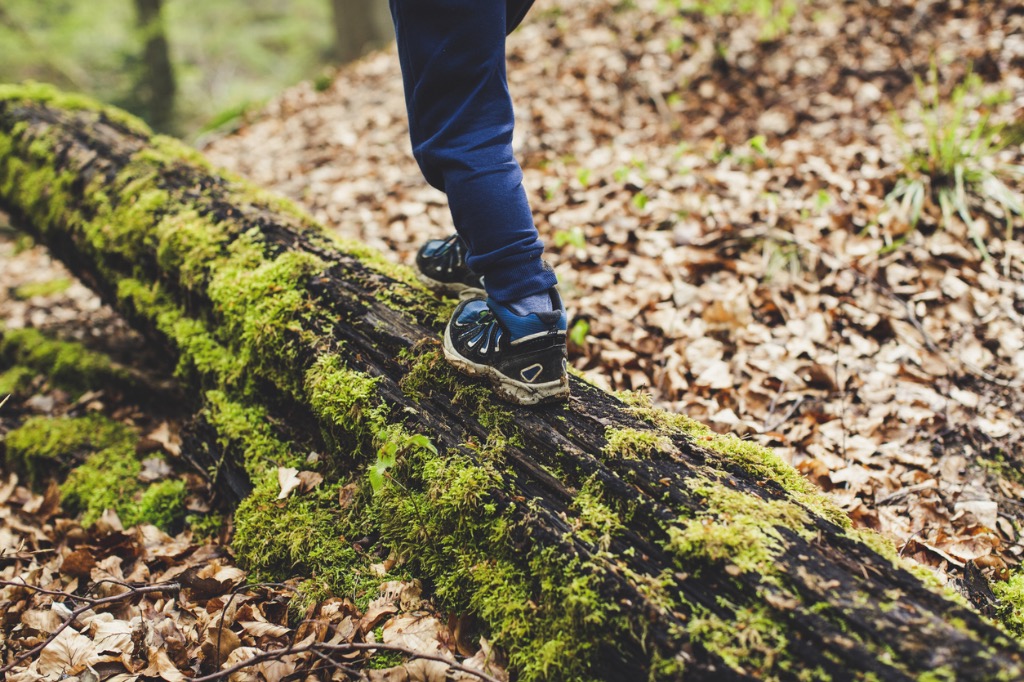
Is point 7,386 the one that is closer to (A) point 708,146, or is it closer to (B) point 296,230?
(B) point 296,230

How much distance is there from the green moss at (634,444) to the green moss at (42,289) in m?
5.91

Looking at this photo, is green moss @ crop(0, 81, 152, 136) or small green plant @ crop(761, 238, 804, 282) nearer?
small green plant @ crop(761, 238, 804, 282)

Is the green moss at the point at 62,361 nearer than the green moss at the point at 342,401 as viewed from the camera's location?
No

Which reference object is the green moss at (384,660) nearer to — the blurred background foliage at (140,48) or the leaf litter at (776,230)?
the leaf litter at (776,230)

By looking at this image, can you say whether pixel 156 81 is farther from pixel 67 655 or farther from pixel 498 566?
pixel 498 566

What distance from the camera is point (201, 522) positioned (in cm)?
266

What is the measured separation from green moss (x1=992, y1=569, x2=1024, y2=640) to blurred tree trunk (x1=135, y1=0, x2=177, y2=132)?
10.8 metres

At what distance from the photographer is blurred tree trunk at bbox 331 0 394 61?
902 cm

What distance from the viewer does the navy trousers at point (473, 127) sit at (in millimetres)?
1853

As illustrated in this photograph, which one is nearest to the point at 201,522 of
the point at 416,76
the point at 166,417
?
the point at 166,417

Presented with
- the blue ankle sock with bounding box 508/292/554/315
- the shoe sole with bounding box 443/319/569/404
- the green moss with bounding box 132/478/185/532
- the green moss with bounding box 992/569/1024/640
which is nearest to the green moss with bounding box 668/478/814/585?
the shoe sole with bounding box 443/319/569/404

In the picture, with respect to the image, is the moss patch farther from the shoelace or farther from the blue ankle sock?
the blue ankle sock

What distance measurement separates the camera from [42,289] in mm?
5535

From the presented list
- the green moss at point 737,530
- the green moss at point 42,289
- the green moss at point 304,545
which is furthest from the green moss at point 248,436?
the green moss at point 42,289
